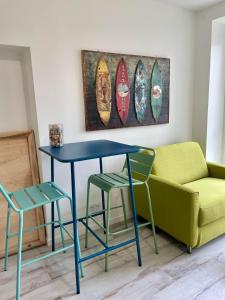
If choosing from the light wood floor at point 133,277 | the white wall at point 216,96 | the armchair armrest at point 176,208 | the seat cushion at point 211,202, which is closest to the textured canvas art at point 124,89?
the white wall at point 216,96

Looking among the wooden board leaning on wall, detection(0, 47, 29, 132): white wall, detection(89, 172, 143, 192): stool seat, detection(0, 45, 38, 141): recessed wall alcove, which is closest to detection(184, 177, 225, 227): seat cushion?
detection(89, 172, 143, 192): stool seat

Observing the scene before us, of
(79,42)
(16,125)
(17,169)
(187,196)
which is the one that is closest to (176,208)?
(187,196)

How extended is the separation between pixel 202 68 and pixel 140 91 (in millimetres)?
949

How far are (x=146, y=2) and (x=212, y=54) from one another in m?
0.99

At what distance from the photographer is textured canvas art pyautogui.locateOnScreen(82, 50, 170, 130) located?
7.21 ft

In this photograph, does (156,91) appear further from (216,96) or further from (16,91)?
(16,91)

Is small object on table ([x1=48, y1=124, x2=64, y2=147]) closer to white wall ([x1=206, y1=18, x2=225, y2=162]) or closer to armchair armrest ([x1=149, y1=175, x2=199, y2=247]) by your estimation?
armchair armrest ([x1=149, y1=175, x2=199, y2=247])

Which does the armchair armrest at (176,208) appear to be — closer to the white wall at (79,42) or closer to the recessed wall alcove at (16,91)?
the white wall at (79,42)

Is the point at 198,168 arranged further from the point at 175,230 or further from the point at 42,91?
the point at 42,91

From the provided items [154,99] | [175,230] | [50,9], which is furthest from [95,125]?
[175,230]

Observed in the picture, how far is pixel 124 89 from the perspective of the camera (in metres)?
2.38

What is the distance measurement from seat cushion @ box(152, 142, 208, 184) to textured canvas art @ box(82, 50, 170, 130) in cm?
38

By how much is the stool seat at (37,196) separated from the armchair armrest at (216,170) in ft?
6.12

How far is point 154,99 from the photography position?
262cm
